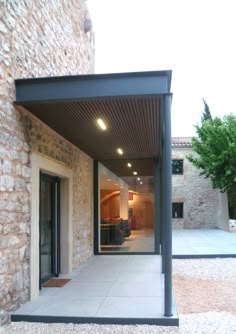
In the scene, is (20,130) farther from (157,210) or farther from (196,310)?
(157,210)

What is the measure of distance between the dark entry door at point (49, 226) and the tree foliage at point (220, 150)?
12.0 m

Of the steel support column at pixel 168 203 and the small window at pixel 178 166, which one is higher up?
the small window at pixel 178 166

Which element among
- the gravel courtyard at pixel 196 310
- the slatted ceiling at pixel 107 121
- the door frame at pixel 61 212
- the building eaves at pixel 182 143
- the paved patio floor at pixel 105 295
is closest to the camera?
the gravel courtyard at pixel 196 310

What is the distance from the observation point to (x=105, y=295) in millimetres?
5953

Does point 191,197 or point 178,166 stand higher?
point 178,166

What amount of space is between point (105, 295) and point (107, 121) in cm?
275

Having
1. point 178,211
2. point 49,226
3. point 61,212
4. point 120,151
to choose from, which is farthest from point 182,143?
point 49,226

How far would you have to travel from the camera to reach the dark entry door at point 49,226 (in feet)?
22.4

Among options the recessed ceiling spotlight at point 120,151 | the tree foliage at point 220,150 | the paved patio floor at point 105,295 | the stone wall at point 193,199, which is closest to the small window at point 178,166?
the stone wall at point 193,199

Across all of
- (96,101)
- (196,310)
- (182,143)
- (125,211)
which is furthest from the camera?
(182,143)

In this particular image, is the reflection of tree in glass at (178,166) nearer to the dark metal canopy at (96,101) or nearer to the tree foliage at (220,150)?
the tree foliage at (220,150)

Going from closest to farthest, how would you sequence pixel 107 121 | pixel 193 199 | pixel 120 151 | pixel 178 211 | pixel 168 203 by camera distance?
pixel 168 203 < pixel 107 121 < pixel 120 151 < pixel 193 199 < pixel 178 211

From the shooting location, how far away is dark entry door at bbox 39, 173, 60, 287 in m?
6.84

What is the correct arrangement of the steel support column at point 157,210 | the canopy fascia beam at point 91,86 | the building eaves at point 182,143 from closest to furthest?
the canopy fascia beam at point 91,86
the steel support column at point 157,210
the building eaves at point 182,143
